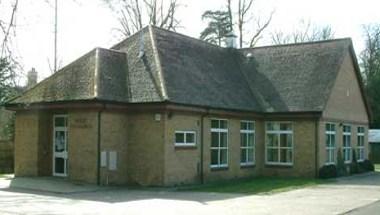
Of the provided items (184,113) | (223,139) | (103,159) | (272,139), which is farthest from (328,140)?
(103,159)

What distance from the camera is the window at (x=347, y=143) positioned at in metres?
37.8

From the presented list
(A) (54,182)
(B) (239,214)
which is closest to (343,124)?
(A) (54,182)

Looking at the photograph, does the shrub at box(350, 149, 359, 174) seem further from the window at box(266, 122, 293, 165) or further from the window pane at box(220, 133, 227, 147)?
the window pane at box(220, 133, 227, 147)

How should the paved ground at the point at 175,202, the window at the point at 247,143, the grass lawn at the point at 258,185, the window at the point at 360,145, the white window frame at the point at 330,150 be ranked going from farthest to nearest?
1. the window at the point at 360,145
2. the white window frame at the point at 330,150
3. the window at the point at 247,143
4. the grass lawn at the point at 258,185
5. the paved ground at the point at 175,202

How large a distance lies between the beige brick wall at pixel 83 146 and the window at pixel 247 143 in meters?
9.53

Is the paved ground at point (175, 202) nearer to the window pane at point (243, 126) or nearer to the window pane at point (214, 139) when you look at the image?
the window pane at point (214, 139)

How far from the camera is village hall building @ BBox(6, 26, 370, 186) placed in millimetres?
25594

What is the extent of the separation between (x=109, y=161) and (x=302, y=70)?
1470 centimetres

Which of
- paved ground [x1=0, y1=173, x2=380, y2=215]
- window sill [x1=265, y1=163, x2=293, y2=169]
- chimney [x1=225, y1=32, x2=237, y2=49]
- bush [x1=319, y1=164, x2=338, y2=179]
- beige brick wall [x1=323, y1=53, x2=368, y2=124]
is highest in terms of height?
chimney [x1=225, y1=32, x2=237, y2=49]

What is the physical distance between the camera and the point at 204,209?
59.7 ft

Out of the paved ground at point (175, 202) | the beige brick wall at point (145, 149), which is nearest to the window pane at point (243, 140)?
the paved ground at point (175, 202)

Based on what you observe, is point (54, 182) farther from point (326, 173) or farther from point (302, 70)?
point (302, 70)

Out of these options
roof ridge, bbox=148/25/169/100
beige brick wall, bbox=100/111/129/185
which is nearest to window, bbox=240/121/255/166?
roof ridge, bbox=148/25/169/100

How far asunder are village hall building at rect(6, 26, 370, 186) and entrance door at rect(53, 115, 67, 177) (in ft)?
0.16
